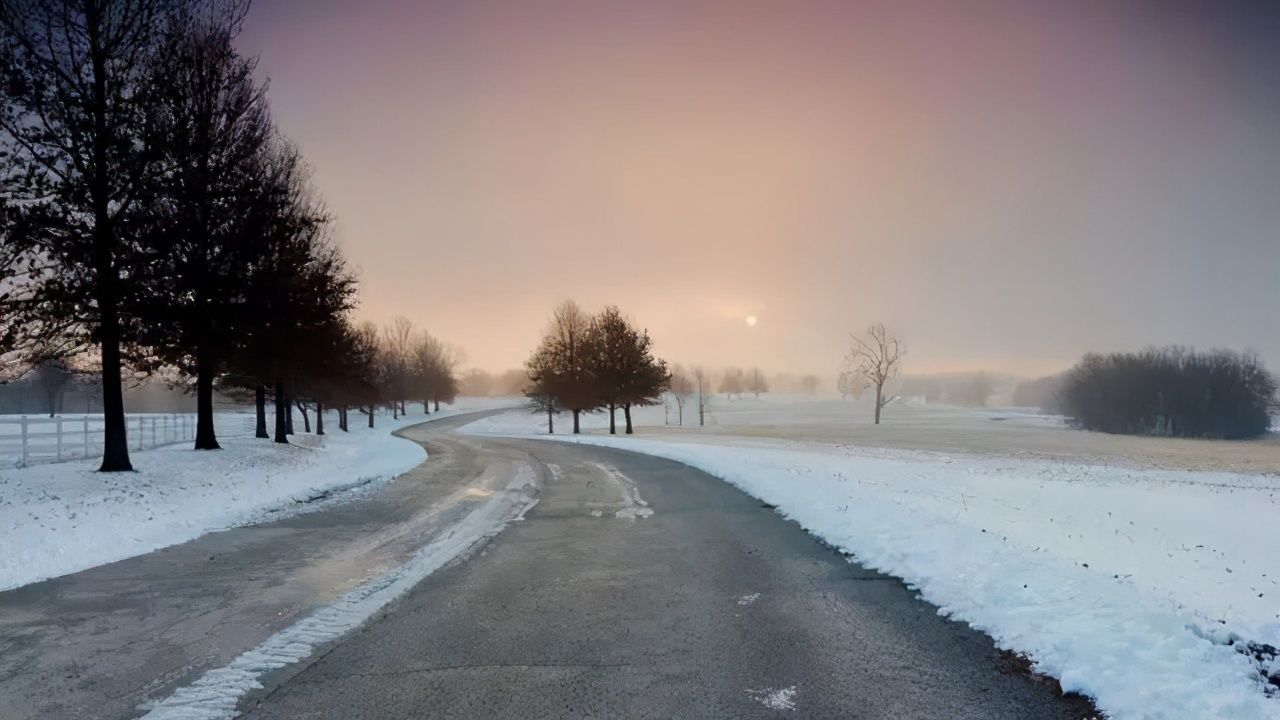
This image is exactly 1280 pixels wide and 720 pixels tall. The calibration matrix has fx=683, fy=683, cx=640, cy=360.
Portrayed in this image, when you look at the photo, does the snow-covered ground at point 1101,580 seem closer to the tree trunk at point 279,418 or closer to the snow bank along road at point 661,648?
the snow bank along road at point 661,648

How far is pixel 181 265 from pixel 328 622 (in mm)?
15882

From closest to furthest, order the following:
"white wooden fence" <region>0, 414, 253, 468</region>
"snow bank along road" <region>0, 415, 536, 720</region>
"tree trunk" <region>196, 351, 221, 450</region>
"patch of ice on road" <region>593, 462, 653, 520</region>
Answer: "snow bank along road" <region>0, 415, 536, 720</region> < "patch of ice on road" <region>593, 462, 653, 520</region> < "white wooden fence" <region>0, 414, 253, 468</region> < "tree trunk" <region>196, 351, 221, 450</region>

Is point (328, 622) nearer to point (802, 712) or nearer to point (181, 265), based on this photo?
point (802, 712)

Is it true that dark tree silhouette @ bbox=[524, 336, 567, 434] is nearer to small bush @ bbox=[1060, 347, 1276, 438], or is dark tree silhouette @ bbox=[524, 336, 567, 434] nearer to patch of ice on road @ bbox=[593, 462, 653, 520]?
patch of ice on road @ bbox=[593, 462, 653, 520]

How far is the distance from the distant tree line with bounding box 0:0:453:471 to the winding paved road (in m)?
9.39

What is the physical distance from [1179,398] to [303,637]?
96.0 metres

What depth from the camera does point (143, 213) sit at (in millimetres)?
15742

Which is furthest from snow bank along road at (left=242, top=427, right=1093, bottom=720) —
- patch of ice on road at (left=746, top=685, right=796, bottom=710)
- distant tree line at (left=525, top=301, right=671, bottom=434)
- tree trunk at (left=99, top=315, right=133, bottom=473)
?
distant tree line at (left=525, top=301, right=671, bottom=434)

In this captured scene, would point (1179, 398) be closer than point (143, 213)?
No

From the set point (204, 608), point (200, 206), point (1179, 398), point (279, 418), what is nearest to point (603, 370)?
point (279, 418)

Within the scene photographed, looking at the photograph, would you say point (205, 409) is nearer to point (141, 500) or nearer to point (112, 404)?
point (112, 404)

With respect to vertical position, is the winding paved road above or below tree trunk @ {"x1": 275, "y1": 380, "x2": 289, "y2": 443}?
below

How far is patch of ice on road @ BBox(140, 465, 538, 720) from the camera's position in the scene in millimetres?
3811

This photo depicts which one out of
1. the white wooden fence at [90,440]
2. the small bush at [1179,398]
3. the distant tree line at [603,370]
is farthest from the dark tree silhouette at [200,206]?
the small bush at [1179,398]
